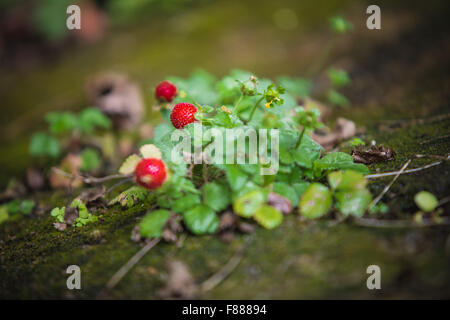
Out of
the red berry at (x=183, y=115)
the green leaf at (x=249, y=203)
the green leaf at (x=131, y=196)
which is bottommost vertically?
the green leaf at (x=249, y=203)

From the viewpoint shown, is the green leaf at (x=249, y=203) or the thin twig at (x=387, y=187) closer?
the green leaf at (x=249, y=203)

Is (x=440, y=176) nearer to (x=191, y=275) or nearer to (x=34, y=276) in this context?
(x=191, y=275)

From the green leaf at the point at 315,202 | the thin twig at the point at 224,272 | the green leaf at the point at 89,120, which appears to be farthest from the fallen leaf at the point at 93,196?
the green leaf at the point at 315,202

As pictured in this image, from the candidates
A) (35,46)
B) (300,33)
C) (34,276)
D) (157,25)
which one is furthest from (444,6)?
(35,46)

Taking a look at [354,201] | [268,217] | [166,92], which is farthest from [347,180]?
[166,92]

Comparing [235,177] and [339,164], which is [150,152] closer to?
[235,177]

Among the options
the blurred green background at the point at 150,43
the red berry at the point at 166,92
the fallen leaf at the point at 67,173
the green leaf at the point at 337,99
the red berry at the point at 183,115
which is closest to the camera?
the red berry at the point at 183,115

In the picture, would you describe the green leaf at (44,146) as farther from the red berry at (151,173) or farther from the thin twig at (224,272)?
the thin twig at (224,272)
